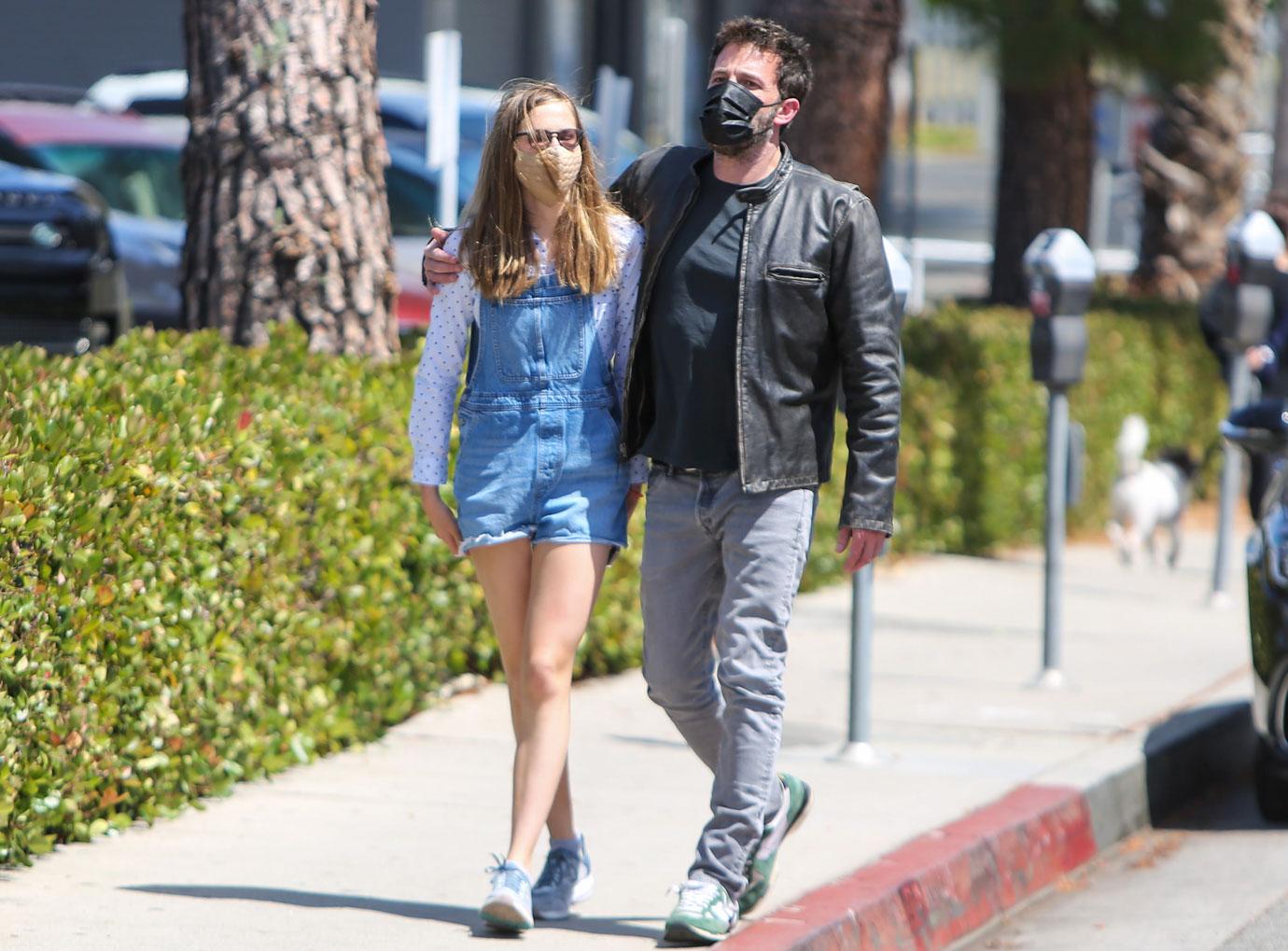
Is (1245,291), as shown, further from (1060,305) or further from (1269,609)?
(1269,609)

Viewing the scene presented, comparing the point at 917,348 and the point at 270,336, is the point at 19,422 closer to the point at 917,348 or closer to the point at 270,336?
the point at 270,336

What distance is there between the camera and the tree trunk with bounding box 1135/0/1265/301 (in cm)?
1559

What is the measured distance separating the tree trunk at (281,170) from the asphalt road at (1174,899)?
2.87 meters

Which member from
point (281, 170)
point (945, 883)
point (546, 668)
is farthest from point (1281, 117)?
point (546, 668)

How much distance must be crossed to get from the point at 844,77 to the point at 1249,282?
209cm

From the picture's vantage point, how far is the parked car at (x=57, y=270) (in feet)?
37.1

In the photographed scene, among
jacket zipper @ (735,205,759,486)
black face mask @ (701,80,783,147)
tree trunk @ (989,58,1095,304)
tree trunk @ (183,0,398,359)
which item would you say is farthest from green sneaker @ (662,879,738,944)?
tree trunk @ (989,58,1095,304)

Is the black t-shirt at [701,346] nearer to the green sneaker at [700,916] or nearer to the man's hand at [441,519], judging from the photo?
the man's hand at [441,519]

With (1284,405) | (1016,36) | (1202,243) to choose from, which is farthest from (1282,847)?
(1202,243)

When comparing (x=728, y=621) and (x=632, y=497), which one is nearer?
(x=728, y=621)

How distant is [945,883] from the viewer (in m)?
5.06

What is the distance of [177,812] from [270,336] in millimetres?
1735

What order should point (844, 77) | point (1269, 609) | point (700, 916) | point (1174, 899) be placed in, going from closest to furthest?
point (700, 916) → point (1174, 899) → point (1269, 609) → point (844, 77)

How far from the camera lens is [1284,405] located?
6355 mm
